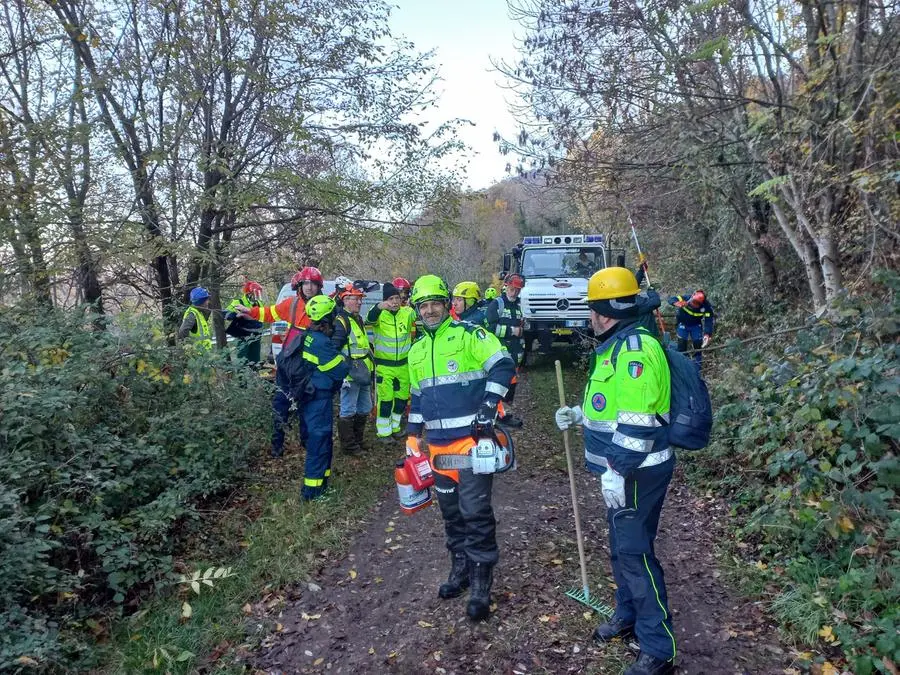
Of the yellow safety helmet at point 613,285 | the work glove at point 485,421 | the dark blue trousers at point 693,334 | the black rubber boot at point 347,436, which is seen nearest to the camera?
the yellow safety helmet at point 613,285

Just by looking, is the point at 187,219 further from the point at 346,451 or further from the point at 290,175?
the point at 346,451

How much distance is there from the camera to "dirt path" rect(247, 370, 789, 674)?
3387 mm

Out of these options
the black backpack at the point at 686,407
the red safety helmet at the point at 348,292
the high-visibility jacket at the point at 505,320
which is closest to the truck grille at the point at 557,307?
the high-visibility jacket at the point at 505,320

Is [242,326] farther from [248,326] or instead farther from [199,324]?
[199,324]

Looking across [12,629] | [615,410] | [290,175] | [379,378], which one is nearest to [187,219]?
[290,175]

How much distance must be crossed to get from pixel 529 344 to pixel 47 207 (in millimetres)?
8935

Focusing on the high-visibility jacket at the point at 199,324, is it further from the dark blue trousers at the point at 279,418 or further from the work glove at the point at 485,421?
the work glove at the point at 485,421

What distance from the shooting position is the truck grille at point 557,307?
11.6 meters

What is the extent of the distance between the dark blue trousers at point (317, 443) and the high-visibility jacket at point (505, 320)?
401 centimetres

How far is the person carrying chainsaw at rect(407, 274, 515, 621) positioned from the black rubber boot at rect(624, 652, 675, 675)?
102 cm

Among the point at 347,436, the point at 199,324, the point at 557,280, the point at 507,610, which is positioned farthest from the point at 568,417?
the point at 557,280

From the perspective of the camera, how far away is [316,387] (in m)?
5.52

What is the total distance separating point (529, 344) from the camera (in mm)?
12445

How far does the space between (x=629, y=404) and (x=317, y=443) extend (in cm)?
348
